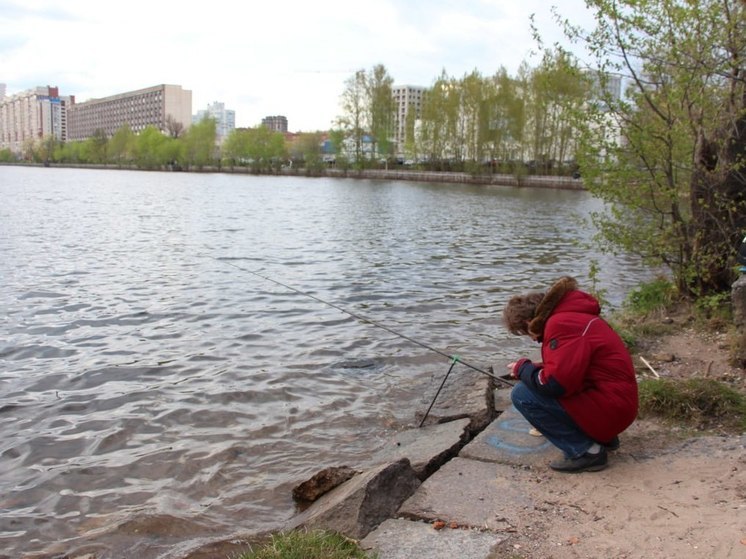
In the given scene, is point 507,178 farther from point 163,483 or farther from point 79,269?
point 163,483

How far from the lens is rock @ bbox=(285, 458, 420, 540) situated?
4066mm

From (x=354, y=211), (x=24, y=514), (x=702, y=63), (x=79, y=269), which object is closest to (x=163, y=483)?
(x=24, y=514)

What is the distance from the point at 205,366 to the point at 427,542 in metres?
5.44

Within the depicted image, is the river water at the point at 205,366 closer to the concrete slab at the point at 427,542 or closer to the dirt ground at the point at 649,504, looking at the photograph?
the concrete slab at the point at 427,542

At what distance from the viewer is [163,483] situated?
18.2ft

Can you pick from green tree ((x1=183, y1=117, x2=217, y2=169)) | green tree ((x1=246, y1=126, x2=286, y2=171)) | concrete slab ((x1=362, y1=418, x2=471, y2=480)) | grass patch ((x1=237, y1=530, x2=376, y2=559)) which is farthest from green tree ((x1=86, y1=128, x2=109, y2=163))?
grass patch ((x1=237, y1=530, x2=376, y2=559))

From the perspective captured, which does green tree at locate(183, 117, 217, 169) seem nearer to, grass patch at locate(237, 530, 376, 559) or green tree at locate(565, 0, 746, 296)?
green tree at locate(565, 0, 746, 296)

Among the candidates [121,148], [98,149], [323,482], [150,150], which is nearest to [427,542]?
[323,482]

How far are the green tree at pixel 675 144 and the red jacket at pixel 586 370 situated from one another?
455 cm

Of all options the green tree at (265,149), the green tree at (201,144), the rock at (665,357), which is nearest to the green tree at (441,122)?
the green tree at (265,149)

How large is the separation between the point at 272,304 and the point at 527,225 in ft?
62.8

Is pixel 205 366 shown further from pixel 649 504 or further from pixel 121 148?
pixel 121 148

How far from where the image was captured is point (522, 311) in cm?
463

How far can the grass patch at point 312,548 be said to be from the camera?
344 centimetres
